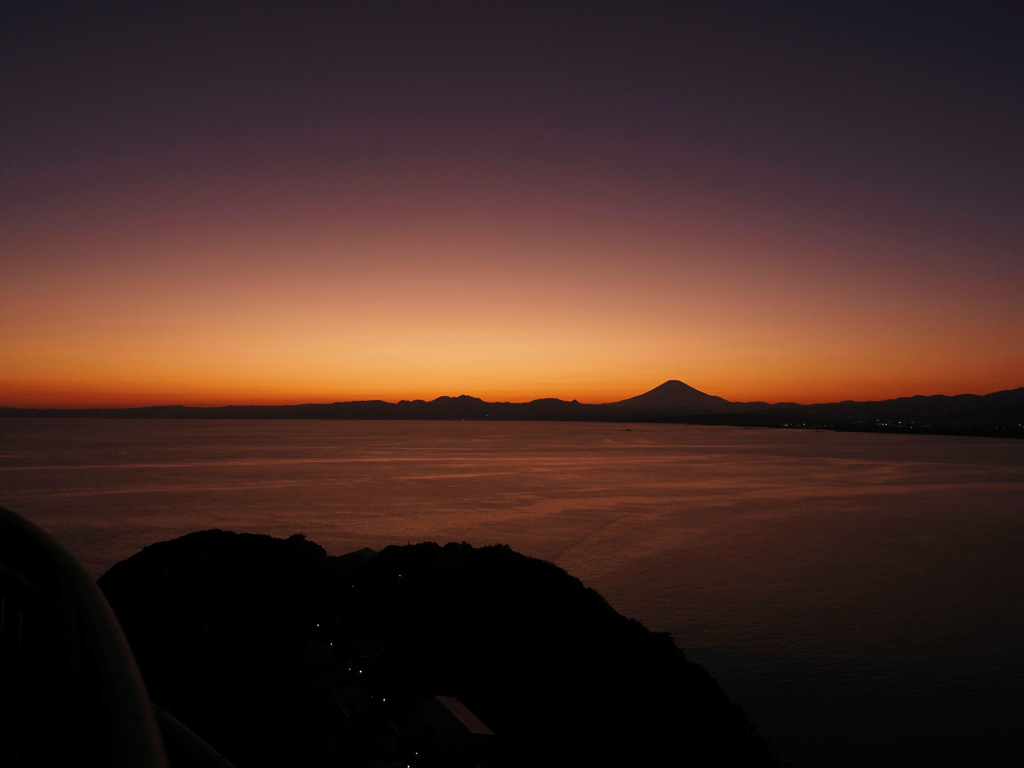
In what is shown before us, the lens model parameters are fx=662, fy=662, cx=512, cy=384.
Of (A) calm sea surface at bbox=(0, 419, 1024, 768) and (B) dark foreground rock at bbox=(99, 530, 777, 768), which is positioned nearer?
(B) dark foreground rock at bbox=(99, 530, 777, 768)

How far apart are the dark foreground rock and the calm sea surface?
156 centimetres

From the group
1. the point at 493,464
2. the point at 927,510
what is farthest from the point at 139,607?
the point at 493,464

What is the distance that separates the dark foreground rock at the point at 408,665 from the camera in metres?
5.38

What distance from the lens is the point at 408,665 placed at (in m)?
6.66

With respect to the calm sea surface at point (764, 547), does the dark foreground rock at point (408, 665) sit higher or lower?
higher

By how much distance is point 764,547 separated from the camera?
16719mm

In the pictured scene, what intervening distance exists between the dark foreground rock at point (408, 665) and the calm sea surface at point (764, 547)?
5.11 ft

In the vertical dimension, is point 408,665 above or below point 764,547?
above

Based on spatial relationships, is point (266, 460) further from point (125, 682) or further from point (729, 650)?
point (125, 682)

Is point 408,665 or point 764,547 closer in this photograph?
point 408,665

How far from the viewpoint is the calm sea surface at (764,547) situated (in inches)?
286

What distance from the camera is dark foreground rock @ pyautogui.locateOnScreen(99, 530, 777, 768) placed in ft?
17.6

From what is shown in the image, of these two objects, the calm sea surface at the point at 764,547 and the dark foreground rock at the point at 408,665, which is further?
the calm sea surface at the point at 764,547

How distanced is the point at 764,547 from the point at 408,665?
12564 millimetres
